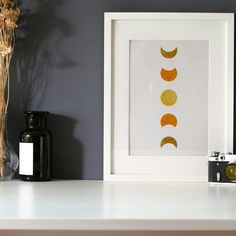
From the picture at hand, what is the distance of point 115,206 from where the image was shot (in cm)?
96

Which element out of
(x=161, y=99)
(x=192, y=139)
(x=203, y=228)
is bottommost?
(x=203, y=228)

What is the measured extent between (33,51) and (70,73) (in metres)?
0.12

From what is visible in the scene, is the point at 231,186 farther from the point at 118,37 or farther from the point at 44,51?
the point at 44,51

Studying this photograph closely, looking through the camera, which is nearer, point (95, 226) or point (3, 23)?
point (95, 226)

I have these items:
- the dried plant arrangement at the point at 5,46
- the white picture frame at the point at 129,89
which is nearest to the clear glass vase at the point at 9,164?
the dried plant arrangement at the point at 5,46

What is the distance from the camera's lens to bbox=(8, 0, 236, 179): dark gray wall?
1313mm

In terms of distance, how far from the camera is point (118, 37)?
130 cm

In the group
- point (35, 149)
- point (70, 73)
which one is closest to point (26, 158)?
point (35, 149)

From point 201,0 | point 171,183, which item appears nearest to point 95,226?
point 171,183

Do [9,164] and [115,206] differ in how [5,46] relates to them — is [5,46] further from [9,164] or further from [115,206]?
[115,206]

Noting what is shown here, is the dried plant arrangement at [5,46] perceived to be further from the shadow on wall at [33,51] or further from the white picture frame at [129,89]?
the white picture frame at [129,89]

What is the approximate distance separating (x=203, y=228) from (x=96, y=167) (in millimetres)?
497

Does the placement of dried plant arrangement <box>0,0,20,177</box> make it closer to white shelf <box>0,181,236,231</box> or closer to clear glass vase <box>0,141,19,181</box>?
clear glass vase <box>0,141,19,181</box>

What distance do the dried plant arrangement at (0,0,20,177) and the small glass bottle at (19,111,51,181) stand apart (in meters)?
0.06
